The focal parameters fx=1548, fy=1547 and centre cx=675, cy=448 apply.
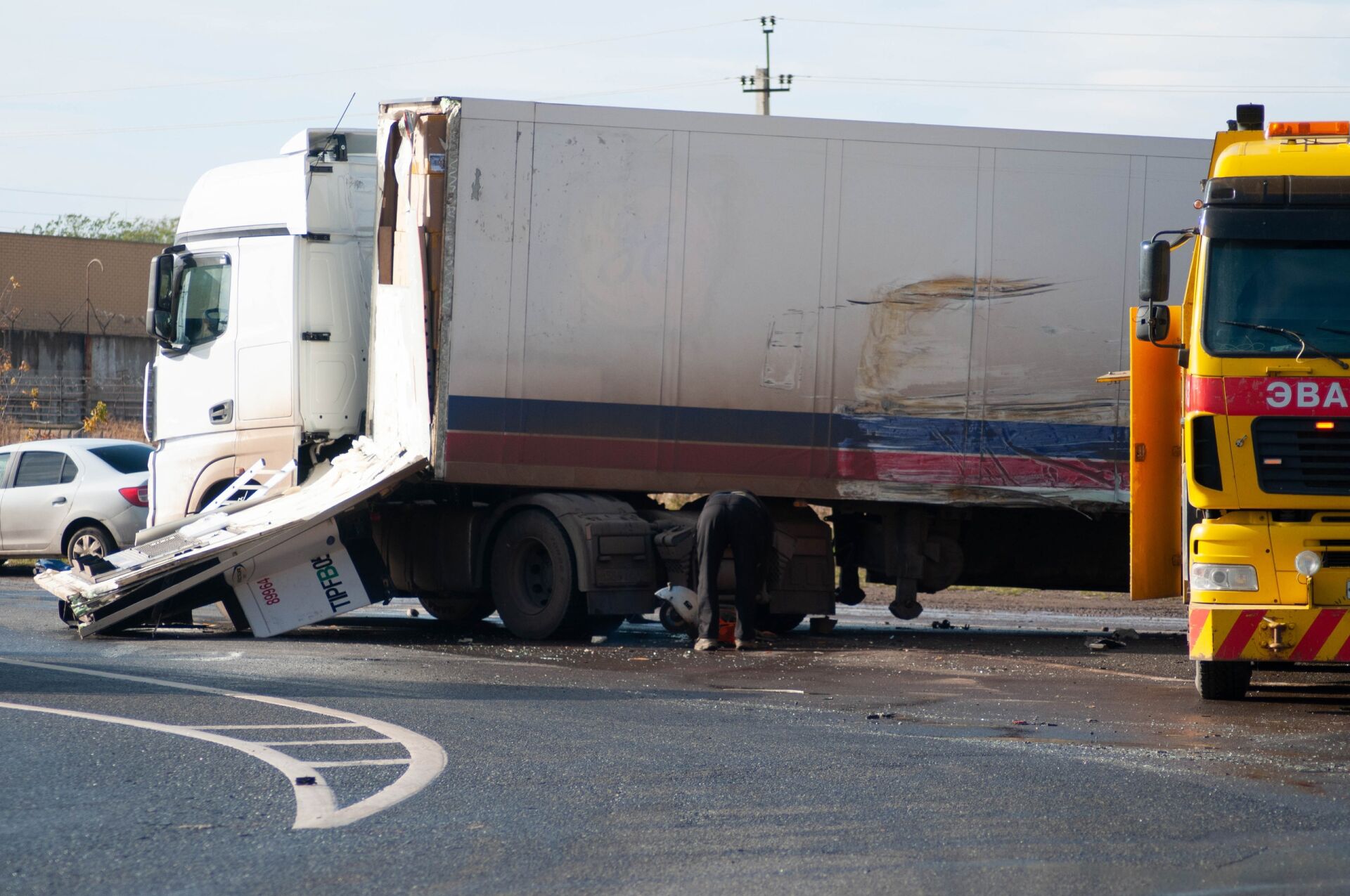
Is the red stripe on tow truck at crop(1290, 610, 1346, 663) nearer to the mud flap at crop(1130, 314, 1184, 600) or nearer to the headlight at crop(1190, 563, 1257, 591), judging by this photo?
the headlight at crop(1190, 563, 1257, 591)

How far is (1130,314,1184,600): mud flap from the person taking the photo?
9.80 meters

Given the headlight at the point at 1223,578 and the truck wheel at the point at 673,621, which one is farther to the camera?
the truck wheel at the point at 673,621

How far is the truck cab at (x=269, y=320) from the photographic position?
1312cm

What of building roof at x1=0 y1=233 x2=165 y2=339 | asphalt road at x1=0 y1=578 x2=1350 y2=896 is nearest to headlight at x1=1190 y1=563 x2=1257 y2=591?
asphalt road at x1=0 y1=578 x2=1350 y2=896

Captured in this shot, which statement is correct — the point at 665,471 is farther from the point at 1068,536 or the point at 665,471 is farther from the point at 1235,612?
the point at 1235,612

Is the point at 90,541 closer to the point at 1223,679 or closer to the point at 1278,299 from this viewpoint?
the point at 1223,679

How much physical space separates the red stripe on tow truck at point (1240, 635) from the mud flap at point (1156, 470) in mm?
1468

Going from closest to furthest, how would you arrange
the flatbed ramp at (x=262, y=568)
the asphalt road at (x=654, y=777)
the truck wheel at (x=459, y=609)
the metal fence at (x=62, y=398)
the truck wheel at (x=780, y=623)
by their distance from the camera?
the asphalt road at (x=654, y=777), the flatbed ramp at (x=262, y=568), the truck wheel at (x=780, y=623), the truck wheel at (x=459, y=609), the metal fence at (x=62, y=398)

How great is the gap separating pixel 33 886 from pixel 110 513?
12.9 meters

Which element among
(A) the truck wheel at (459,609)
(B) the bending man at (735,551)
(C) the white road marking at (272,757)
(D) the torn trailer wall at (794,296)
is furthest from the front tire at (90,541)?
(C) the white road marking at (272,757)

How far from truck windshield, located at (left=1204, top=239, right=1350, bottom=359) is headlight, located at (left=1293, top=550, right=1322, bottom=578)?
108 centimetres

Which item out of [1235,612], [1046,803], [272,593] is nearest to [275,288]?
[272,593]

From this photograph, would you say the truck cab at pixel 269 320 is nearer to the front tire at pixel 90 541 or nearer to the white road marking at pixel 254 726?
the front tire at pixel 90 541

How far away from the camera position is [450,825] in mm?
5418
